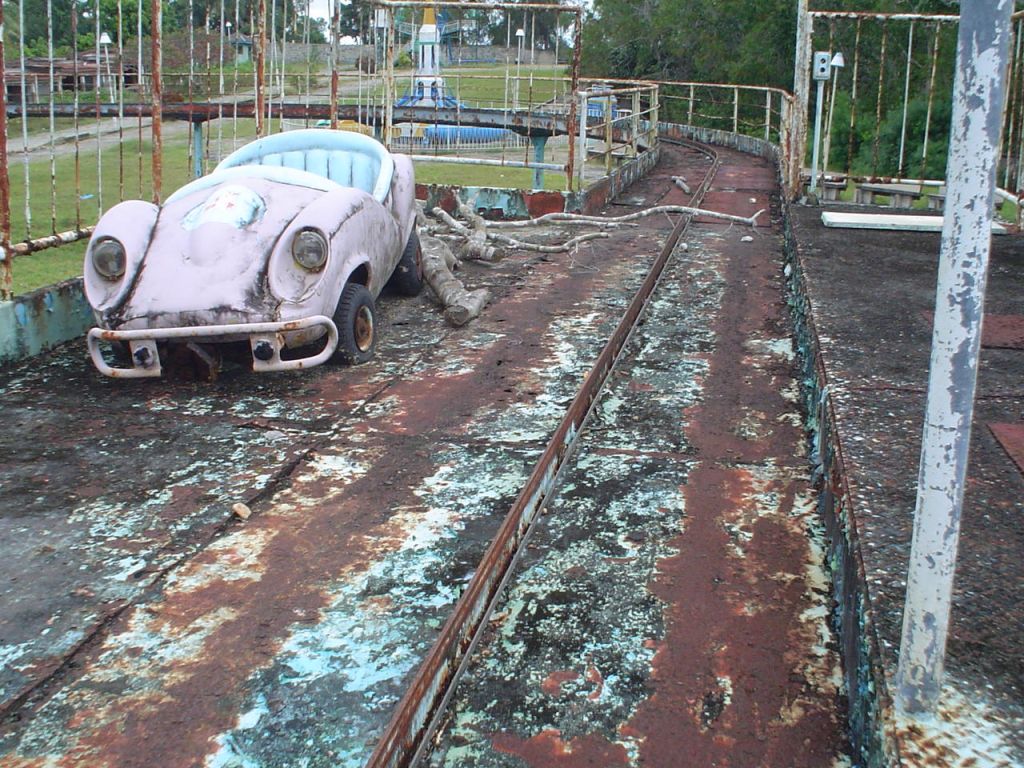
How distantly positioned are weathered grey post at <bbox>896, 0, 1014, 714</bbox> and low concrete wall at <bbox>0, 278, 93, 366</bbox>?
4793 mm

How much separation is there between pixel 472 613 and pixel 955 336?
158cm

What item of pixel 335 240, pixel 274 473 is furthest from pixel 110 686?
pixel 335 240

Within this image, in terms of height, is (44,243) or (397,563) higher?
(44,243)

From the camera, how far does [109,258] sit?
5.10 meters

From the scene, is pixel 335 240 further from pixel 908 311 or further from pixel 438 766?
pixel 438 766

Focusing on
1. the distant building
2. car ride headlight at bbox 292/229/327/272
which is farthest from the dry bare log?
the distant building

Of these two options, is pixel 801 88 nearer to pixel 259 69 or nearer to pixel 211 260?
pixel 259 69

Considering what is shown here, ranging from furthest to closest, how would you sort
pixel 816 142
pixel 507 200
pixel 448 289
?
pixel 507 200 → pixel 816 142 → pixel 448 289

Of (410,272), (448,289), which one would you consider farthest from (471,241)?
(448,289)

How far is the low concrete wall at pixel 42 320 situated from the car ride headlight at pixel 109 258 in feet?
2.29

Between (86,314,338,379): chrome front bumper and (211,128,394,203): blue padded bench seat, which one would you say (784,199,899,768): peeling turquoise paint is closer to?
(86,314,338,379): chrome front bumper

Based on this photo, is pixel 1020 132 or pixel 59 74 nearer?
pixel 59 74

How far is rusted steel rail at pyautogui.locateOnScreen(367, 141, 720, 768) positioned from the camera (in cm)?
241

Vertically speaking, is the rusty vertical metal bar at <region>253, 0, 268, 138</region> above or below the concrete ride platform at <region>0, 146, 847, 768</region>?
above
